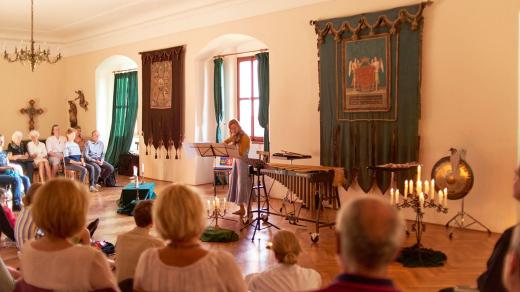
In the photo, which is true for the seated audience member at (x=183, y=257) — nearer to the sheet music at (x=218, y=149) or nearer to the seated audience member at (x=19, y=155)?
the sheet music at (x=218, y=149)

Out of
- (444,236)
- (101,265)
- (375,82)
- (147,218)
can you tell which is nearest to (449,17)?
(375,82)

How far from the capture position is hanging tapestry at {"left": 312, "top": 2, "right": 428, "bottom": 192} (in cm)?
693

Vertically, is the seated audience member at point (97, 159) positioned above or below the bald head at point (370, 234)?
below

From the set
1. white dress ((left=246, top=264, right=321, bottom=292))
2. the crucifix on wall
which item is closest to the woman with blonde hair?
white dress ((left=246, top=264, right=321, bottom=292))

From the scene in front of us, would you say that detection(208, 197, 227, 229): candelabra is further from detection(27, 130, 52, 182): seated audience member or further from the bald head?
detection(27, 130, 52, 182): seated audience member

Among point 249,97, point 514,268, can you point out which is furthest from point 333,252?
point 249,97

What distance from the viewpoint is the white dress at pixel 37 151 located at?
10.5 meters

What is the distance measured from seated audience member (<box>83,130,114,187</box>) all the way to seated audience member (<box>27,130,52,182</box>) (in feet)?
2.65

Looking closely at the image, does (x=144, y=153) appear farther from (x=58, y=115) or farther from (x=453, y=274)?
(x=453, y=274)

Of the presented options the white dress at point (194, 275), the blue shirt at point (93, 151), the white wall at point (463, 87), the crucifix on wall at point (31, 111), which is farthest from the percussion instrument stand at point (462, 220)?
the crucifix on wall at point (31, 111)

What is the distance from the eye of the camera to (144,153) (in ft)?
40.1

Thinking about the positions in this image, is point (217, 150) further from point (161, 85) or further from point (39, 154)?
point (39, 154)

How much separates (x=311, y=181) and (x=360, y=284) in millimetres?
4683

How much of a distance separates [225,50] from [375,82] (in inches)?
184
